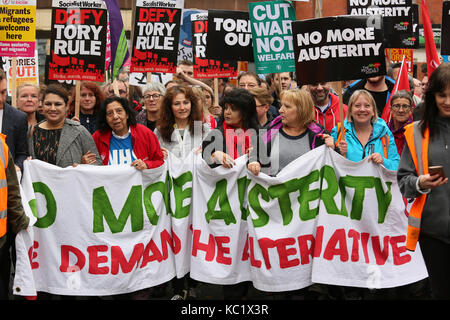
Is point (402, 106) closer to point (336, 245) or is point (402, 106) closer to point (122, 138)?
point (336, 245)

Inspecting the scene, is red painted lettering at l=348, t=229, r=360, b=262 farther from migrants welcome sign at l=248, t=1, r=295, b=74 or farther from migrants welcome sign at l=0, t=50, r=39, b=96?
migrants welcome sign at l=0, t=50, r=39, b=96

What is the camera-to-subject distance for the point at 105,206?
19.7 ft

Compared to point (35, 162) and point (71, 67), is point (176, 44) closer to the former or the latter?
point (71, 67)

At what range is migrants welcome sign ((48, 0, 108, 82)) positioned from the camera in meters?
7.47

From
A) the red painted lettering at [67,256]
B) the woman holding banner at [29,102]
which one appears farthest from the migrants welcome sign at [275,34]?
the red painted lettering at [67,256]

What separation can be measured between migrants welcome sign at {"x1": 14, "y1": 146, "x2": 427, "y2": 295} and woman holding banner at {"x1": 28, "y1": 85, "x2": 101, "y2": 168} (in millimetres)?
153

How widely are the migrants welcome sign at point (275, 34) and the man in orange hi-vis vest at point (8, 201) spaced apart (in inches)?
156

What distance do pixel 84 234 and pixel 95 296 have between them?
0.57 m

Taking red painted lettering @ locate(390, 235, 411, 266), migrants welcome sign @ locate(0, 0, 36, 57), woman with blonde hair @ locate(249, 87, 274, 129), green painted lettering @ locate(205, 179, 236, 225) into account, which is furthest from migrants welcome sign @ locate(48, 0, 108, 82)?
red painted lettering @ locate(390, 235, 411, 266)

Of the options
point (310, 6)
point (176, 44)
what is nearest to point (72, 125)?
point (176, 44)

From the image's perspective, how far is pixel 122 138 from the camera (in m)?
6.36

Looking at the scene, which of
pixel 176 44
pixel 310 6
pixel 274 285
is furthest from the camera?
pixel 310 6

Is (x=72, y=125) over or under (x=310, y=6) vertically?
under

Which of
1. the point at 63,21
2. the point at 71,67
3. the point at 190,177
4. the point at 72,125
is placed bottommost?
the point at 190,177
